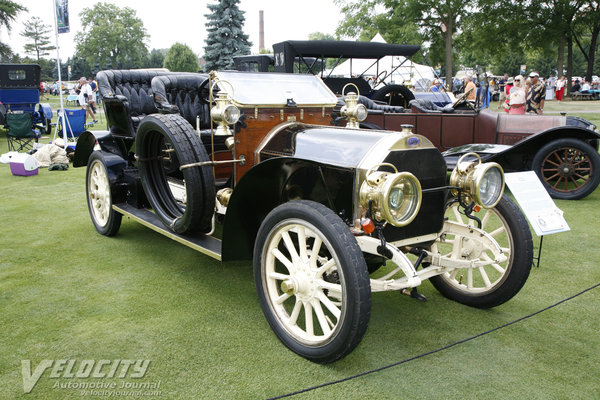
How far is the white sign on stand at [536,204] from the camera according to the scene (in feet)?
11.6

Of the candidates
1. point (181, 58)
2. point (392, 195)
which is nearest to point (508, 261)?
point (392, 195)

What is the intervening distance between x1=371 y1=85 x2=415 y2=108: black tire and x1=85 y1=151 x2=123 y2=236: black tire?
7.09 metres

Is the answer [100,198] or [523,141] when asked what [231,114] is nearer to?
[100,198]

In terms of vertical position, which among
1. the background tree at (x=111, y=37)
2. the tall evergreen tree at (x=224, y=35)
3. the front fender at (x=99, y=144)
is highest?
the background tree at (x=111, y=37)

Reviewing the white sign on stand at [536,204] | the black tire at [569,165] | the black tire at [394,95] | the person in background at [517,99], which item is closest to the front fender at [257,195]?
the white sign on stand at [536,204]

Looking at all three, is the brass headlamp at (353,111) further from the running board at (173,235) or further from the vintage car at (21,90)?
the vintage car at (21,90)

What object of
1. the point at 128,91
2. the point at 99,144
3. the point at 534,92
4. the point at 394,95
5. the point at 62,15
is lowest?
the point at 99,144

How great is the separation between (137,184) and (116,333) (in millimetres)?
1822

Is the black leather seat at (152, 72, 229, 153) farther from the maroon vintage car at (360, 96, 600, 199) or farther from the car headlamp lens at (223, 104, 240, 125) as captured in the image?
the maroon vintage car at (360, 96, 600, 199)

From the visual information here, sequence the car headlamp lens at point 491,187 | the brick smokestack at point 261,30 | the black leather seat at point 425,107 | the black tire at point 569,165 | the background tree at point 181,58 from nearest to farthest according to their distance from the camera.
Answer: the car headlamp lens at point 491,187 → the black tire at point 569,165 → the black leather seat at point 425,107 → the background tree at point 181,58 → the brick smokestack at point 261,30

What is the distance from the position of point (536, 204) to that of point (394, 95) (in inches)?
308

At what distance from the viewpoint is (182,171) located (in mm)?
3447

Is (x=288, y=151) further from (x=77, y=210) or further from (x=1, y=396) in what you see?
(x=77, y=210)

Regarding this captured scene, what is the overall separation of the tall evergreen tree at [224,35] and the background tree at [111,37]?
107 ft
